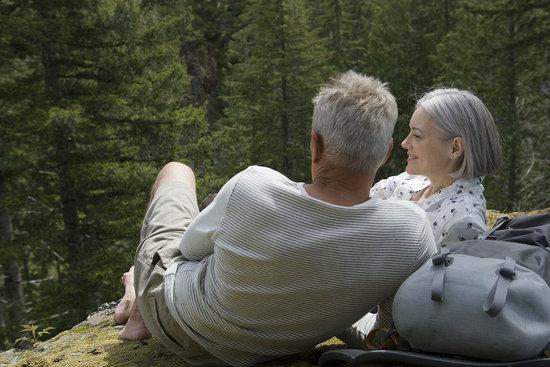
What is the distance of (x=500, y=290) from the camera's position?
2273 millimetres

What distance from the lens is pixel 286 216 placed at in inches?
99.1

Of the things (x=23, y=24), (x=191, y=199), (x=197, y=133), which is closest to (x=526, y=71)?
(x=197, y=133)

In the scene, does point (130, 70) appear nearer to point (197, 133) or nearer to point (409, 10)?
point (197, 133)

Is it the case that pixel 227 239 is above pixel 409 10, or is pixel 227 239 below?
below

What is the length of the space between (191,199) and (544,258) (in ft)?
6.03

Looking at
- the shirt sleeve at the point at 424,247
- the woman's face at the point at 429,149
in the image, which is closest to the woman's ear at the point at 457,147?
the woman's face at the point at 429,149

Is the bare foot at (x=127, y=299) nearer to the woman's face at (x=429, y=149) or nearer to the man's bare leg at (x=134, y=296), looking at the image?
the man's bare leg at (x=134, y=296)

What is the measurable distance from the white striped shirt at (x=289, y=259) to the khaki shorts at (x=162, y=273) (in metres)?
0.21

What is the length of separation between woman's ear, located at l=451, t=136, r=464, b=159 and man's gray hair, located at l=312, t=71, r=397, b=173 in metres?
0.96

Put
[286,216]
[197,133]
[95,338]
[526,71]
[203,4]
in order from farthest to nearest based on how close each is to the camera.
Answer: [203,4] → [526,71] → [197,133] → [95,338] → [286,216]

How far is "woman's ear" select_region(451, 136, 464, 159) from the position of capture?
3.39 meters

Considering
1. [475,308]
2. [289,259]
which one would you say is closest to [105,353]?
[289,259]

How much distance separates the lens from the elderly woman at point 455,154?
131 inches

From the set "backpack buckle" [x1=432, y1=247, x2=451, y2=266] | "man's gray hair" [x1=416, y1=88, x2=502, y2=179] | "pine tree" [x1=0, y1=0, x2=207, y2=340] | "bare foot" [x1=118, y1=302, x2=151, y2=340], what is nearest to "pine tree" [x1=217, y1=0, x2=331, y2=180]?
"pine tree" [x1=0, y1=0, x2=207, y2=340]
